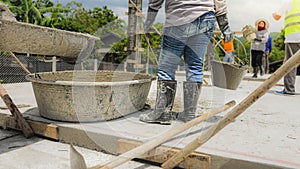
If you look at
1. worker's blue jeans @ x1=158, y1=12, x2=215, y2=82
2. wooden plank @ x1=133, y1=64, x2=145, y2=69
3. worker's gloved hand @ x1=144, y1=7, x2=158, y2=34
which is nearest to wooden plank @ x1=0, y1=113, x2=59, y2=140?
worker's blue jeans @ x1=158, y1=12, x2=215, y2=82

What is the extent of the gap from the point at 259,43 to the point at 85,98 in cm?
511

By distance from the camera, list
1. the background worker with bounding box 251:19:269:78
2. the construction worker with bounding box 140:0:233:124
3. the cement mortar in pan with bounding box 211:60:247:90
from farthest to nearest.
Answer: the background worker with bounding box 251:19:269:78
the cement mortar in pan with bounding box 211:60:247:90
the construction worker with bounding box 140:0:233:124

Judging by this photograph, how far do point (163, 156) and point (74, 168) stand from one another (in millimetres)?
559

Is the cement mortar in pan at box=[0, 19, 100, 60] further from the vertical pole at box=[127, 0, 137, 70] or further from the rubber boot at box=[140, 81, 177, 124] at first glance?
the vertical pole at box=[127, 0, 137, 70]

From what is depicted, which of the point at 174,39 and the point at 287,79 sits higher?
the point at 174,39

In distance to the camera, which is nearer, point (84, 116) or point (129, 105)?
point (84, 116)

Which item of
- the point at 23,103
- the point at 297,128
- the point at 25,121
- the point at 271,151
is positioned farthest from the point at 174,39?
the point at 23,103

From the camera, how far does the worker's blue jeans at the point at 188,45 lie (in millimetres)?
1846

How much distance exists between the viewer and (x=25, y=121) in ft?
6.54

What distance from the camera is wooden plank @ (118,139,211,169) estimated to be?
4.61 feet

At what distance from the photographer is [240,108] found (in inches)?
45.0

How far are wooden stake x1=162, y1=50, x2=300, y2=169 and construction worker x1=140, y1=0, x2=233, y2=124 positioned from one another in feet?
1.86

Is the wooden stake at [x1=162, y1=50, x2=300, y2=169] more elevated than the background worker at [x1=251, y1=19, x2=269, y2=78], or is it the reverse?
the background worker at [x1=251, y1=19, x2=269, y2=78]

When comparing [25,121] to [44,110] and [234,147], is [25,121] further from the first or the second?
[234,147]
